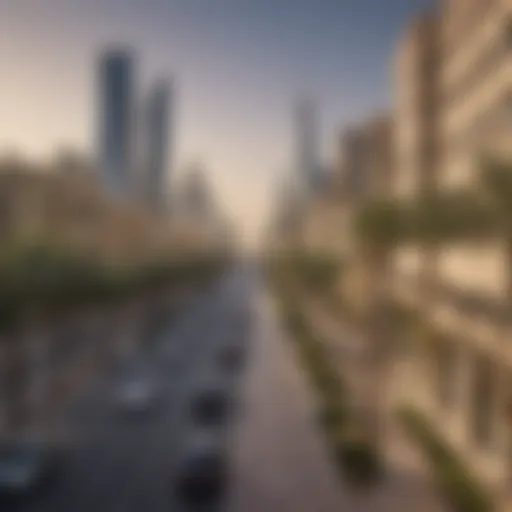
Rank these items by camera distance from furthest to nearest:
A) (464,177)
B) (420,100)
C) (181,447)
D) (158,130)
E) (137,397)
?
(158,130) → (420,100) → (137,397) → (464,177) → (181,447)

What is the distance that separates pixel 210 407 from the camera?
1953cm

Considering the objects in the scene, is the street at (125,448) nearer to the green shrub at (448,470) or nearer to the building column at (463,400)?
the green shrub at (448,470)

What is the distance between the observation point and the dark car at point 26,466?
13164 mm

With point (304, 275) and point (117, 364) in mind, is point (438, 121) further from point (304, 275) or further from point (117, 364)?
point (304, 275)

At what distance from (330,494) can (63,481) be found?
16.5ft

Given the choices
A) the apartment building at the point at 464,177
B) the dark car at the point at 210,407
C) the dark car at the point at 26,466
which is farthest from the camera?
the dark car at the point at 210,407

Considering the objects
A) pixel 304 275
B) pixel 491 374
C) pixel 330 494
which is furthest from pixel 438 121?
pixel 304 275

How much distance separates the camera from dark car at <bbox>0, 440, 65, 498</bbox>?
43.2 feet

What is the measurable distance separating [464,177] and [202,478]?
895 cm

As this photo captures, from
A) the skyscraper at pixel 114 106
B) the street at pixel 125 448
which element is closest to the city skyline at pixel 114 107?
the skyscraper at pixel 114 106

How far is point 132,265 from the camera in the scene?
3328 centimetres

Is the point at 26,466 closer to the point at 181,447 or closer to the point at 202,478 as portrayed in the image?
the point at 202,478

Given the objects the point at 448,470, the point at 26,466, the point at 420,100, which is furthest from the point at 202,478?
the point at 420,100

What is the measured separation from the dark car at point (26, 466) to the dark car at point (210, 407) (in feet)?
14.3
